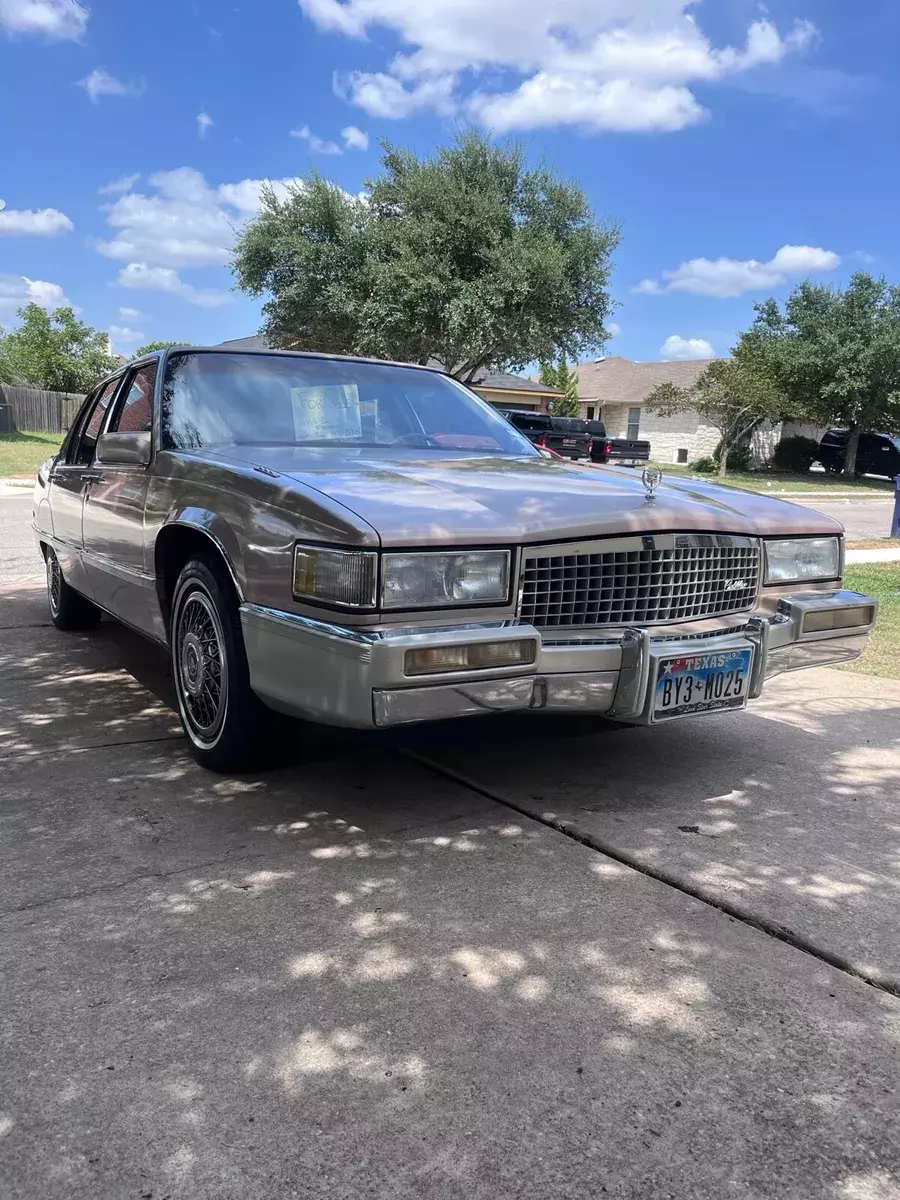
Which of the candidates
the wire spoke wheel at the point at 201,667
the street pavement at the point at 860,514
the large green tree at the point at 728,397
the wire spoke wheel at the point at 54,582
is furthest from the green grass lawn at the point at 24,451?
the large green tree at the point at 728,397

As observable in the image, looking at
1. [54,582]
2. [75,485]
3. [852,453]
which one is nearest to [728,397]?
[852,453]

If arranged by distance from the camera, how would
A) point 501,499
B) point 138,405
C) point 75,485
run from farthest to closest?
point 75,485, point 138,405, point 501,499

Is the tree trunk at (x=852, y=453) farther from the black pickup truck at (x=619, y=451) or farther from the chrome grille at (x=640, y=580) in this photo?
the chrome grille at (x=640, y=580)

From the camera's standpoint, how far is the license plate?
3371mm

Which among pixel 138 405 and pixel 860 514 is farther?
pixel 860 514

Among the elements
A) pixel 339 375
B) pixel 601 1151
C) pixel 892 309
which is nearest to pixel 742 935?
pixel 601 1151

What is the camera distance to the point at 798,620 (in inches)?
152

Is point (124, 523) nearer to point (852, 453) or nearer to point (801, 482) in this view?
point (801, 482)

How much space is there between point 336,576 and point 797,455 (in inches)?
1511

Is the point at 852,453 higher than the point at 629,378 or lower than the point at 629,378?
lower

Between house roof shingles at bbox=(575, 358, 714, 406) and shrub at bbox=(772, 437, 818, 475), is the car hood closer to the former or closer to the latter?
shrub at bbox=(772, 437, 818, 475)

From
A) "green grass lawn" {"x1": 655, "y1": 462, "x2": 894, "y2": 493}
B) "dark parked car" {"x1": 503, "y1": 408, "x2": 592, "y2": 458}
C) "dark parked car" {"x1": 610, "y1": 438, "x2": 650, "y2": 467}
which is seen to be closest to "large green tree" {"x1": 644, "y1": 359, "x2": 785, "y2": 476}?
"green grass lawn" {"x1": 655, "y1": 462, "x2": 894, "y2": 493}

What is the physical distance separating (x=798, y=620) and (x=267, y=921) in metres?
2.32

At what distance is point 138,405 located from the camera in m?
4.88
